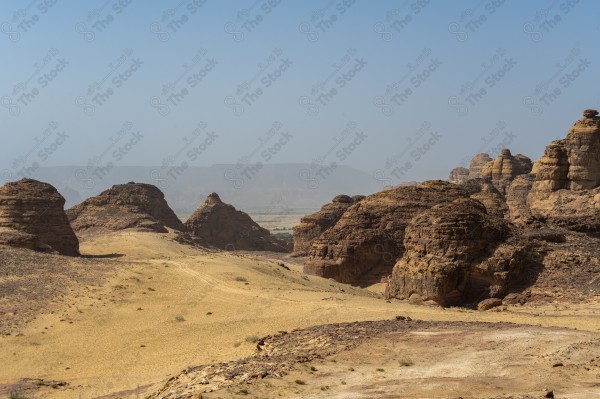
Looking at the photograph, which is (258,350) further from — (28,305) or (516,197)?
(516,197)

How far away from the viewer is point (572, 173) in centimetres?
5378

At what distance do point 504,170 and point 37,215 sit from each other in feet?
182

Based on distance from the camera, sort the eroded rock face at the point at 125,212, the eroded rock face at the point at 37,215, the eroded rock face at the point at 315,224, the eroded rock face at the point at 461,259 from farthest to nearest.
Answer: the eroded rock face at the point at 125,212, the eroded rock face at the point at 315,224, the eroded rock face at the point at 37,215, the eroded rock face at the point at 461,259

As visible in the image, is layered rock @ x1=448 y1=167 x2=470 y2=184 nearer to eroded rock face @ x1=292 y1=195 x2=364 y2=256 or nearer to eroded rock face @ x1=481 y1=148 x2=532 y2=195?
eroded rock face @ x1=481 y1=148 x2=532 y2=195

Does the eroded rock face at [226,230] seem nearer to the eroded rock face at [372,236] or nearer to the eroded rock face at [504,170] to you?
the eroded rock face at [504,170]

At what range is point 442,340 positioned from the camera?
1800 centimetres

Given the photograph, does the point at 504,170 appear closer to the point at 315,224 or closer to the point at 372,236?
the point at 315,224

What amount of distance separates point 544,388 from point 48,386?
45.6ft

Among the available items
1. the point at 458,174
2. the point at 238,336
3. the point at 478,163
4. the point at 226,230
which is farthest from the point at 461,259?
the point at 478,163

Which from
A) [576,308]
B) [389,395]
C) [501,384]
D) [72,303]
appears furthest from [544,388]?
[72,303]

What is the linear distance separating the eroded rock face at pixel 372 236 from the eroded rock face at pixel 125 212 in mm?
23384

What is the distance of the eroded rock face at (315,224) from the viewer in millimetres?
60500

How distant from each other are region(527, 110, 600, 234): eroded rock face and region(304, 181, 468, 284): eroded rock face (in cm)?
1231

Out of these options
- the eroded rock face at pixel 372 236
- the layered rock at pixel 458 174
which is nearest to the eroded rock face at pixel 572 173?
the eroded rock face at pixel 372 236
